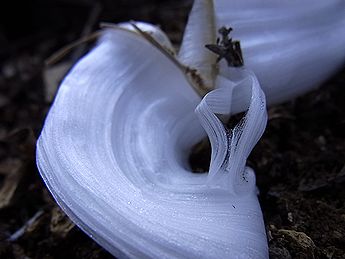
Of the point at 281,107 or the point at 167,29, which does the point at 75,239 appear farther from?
the point at 167,29

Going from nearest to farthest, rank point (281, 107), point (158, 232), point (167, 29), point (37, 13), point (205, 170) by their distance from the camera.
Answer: point (158, 232) → point (205, 170) → point (281, 107) → point (167, 29) → point (37, 13)

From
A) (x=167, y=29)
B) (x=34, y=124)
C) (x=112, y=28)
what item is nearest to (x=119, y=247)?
(x=112, y=28)

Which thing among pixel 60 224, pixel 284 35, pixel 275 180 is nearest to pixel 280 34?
pixel 284 35

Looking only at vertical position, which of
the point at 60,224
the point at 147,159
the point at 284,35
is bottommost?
the point at 60,224

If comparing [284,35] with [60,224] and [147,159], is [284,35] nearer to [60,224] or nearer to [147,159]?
[147,159]

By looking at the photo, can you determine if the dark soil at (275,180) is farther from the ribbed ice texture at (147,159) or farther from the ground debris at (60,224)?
the ribbed ice texture at (147,159)

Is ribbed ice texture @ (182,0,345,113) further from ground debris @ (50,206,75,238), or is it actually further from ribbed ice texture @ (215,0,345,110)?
ground debris @ (50,206,75,238)
